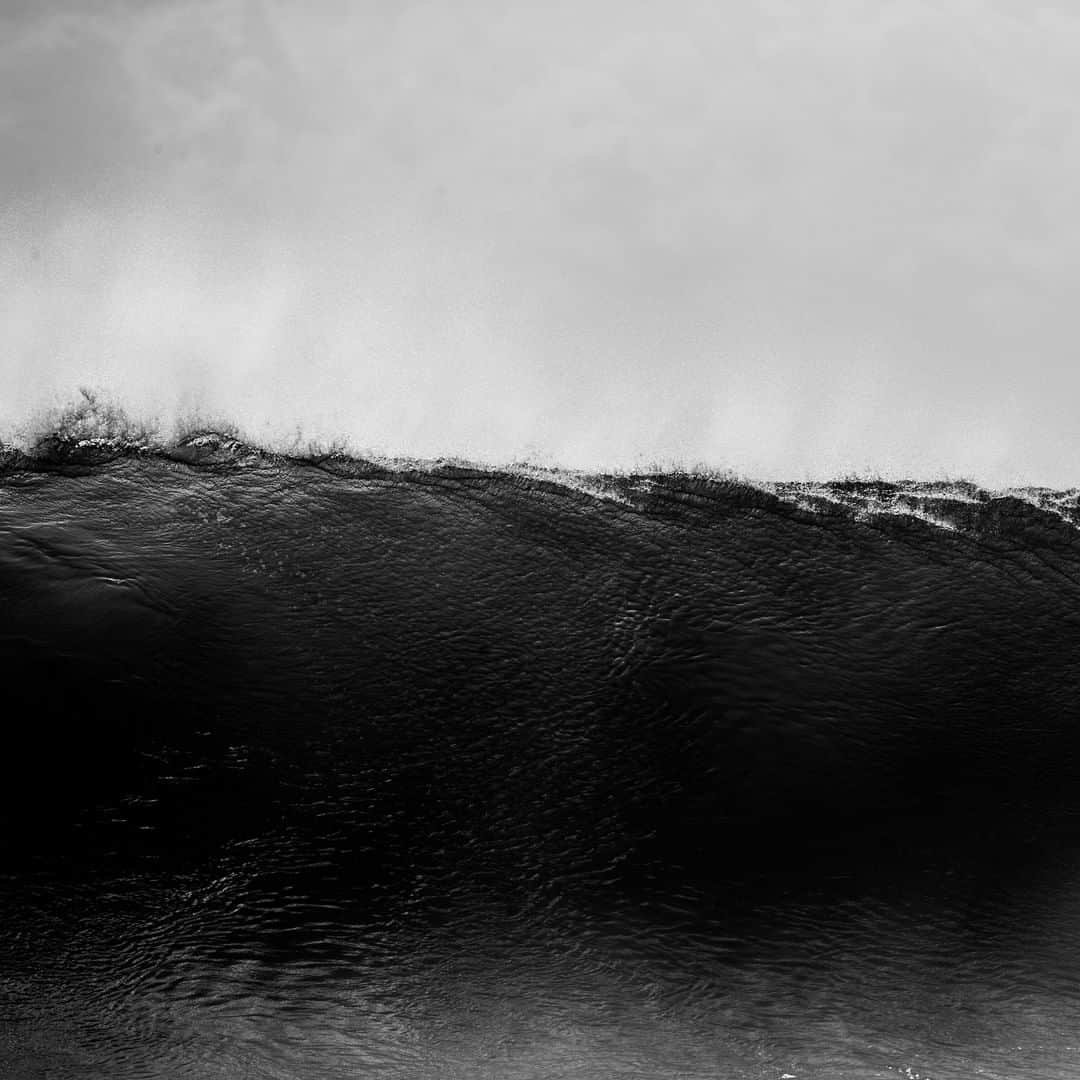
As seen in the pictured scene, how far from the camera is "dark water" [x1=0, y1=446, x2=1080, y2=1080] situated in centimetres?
1202

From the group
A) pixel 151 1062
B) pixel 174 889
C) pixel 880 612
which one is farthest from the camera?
pixel 880 612

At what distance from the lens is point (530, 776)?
14.9 meters

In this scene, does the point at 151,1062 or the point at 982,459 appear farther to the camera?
the point at 982,459

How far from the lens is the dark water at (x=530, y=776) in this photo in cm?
1202

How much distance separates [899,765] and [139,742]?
911 centimetres

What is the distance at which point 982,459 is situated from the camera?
2034 centimetres

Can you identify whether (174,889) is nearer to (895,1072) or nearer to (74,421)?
(895,1072)

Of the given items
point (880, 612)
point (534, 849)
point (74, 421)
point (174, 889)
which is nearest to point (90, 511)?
point (74, 421)

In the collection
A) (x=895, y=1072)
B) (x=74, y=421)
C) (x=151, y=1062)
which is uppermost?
(x=74, y=421)

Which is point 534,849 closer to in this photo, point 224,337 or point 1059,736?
point 1059,736

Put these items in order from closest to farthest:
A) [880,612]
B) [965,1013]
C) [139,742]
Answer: [965,1013] < [139,742] < [880,612]

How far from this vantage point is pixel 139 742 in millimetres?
14844

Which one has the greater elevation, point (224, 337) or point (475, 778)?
point (224, 337)

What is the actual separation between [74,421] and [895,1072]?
49.9ft
